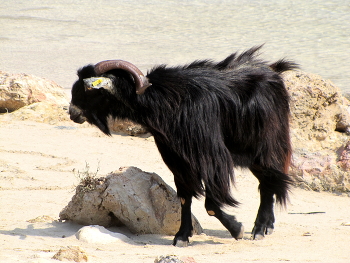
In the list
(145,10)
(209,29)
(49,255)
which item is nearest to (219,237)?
(49,255)

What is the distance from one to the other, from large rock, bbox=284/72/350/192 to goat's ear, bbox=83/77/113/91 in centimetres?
337

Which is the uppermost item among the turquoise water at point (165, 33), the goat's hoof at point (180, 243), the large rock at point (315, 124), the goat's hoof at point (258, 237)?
the turquoise water at point (165, 33)

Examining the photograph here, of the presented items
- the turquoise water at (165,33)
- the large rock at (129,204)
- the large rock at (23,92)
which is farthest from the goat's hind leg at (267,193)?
the turquoise water at (165,33)

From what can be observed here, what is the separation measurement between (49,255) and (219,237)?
1836 mm

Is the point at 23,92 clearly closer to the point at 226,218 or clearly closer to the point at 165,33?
the point at 226,218

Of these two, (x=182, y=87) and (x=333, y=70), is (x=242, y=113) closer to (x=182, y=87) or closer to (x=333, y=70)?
(x=182, y=87)

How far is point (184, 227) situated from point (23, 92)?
5772 millimetres

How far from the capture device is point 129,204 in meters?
5.14

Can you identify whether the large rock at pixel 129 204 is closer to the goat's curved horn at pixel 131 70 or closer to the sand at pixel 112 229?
the sand at pixel 112 229

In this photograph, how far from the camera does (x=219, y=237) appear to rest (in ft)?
17.2

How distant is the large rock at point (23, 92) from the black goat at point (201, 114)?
486 cm

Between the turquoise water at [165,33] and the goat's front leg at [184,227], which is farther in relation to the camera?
the turquoise water at [165,33]

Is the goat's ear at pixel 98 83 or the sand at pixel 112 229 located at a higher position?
the goat's ear at pixel 98 83

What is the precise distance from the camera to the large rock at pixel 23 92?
9.75 m
